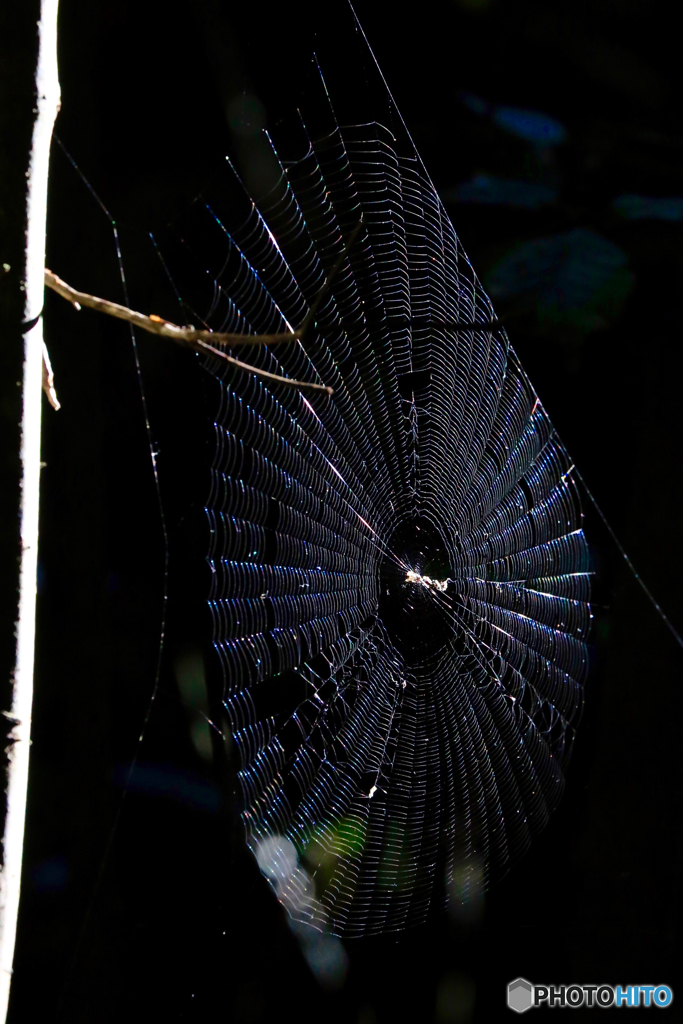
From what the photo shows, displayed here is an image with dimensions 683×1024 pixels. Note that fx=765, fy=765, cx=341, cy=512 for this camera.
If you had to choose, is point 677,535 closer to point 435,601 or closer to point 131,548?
point 435,601

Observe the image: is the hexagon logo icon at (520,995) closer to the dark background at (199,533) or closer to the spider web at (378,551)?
the dark background at (199,533)

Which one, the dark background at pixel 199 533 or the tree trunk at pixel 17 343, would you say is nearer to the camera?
the tree trunk at pixel 17 343

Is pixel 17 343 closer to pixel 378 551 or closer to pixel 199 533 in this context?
pixel 199 533

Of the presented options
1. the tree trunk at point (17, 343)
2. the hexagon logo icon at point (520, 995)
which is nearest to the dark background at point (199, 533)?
the hexagon logo icon at point (520, 995)

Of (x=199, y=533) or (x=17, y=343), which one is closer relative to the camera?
(x=17, y=343)

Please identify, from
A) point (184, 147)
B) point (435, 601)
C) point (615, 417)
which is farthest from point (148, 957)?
point (184, 147)

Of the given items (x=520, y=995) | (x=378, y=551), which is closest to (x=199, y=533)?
(x=378, y=551)
